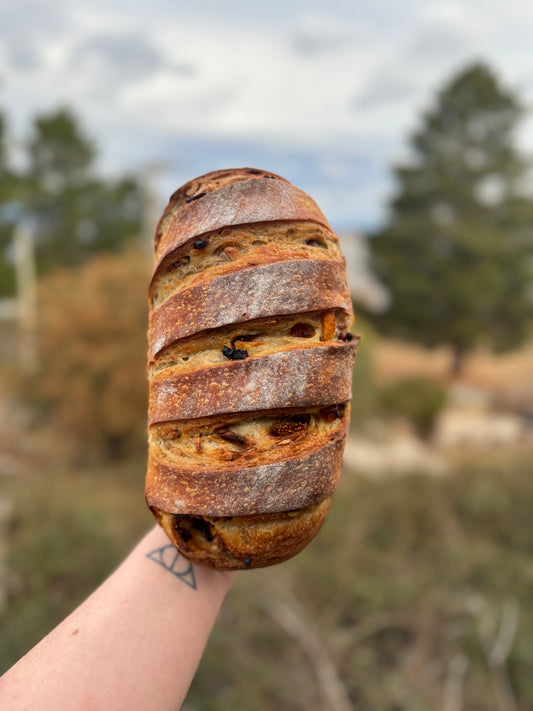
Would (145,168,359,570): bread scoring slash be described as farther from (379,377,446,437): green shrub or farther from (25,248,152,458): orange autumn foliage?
(379,377,446,437): green shrub

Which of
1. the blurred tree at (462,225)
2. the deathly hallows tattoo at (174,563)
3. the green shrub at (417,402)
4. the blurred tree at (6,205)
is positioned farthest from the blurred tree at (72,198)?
the deathly hallows tattoo at (174,563)

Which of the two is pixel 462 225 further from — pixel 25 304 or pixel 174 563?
pixel 174 563

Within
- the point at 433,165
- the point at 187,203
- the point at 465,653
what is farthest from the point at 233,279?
the point at 433,165

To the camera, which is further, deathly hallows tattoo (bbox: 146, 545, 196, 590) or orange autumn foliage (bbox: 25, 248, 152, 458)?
orange autumn foliage (bbox: 25, 248, 152, 458)

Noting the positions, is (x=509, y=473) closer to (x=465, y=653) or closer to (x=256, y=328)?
(x=465, y=653)

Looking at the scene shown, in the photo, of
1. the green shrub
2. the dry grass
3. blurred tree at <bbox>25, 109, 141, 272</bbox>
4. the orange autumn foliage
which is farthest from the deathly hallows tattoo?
blurred tree at <bbox>25, 109, 141, 272</bbox>
